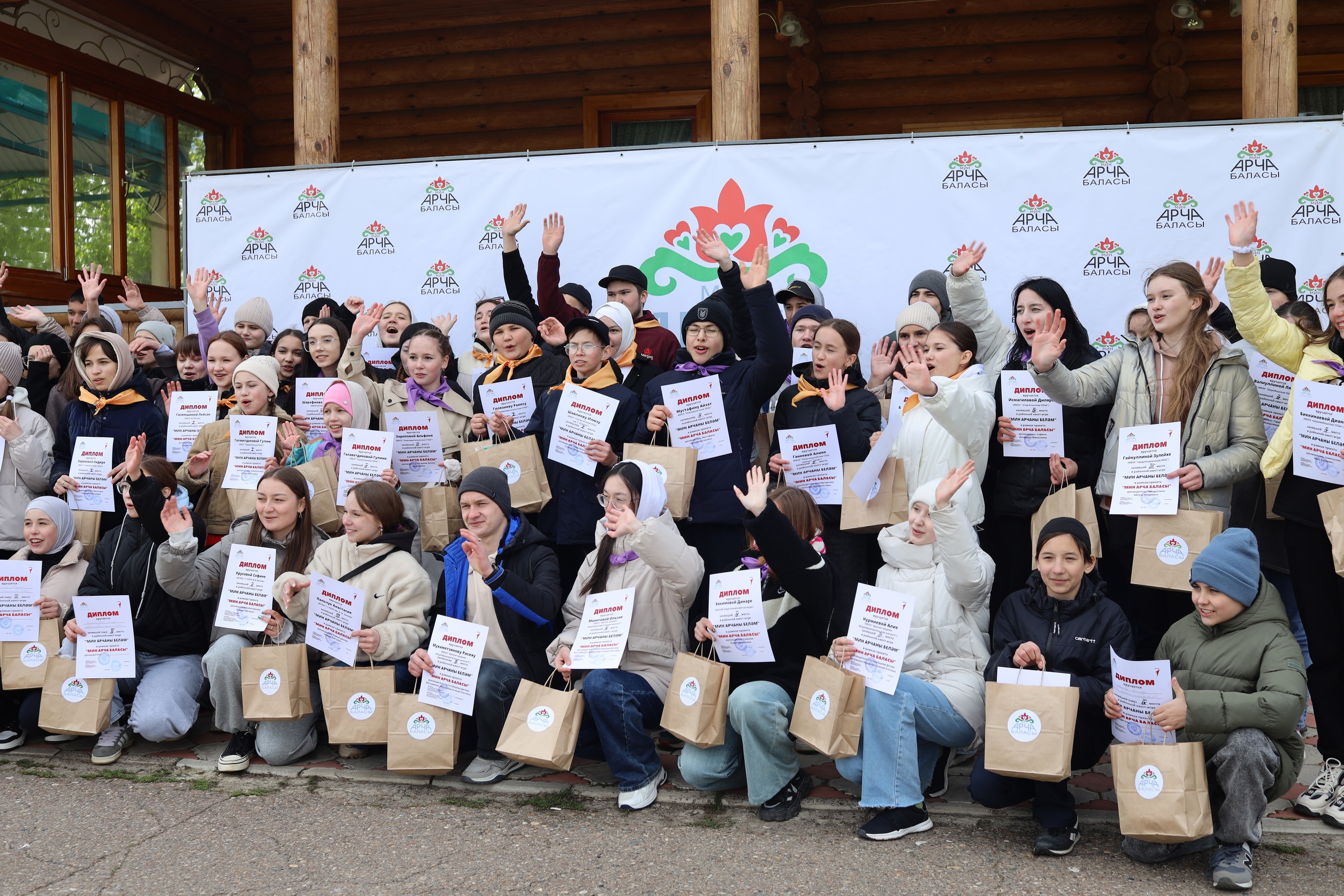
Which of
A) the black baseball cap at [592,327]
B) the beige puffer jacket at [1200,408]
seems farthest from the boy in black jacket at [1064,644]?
the black baseball cap at [592,327]

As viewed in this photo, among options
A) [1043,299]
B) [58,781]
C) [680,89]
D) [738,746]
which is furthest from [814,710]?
[680,89]

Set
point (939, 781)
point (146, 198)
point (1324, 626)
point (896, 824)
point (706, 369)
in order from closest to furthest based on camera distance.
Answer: point (896, 824) < point (1324, 626) < point (939, 781) < point (706, 369) < point (146, 198)

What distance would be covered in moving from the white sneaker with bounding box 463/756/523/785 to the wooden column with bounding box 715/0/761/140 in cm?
377

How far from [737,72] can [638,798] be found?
13.8 ft

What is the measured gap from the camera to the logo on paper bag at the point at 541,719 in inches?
170

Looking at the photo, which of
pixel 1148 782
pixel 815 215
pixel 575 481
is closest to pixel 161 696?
pixel 575 481

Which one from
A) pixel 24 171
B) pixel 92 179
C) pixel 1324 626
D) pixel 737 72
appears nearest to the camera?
pixel 1324 626

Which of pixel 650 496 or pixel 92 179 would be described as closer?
pixel 650 496

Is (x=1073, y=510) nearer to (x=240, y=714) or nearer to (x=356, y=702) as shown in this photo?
(x=356, y=702)

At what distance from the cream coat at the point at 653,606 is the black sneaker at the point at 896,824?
977 millimetres

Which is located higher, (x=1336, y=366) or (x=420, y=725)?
(x=1336, y=366)

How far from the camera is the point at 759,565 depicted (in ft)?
14.8

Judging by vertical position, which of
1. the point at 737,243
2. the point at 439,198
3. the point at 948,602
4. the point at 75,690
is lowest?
the point at 75,690

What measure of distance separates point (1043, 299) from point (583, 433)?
2081mm
